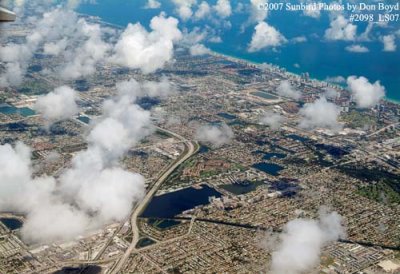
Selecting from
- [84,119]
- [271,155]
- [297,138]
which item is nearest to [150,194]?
[271,155]

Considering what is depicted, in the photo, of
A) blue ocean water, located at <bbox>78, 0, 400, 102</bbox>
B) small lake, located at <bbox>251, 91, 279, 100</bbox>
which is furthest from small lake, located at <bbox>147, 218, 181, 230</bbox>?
blue ocean water, located at <bbox>78, 0, 400, 102</bbox>

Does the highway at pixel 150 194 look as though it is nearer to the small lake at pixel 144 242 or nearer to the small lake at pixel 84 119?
the small lake at pixel 144 242

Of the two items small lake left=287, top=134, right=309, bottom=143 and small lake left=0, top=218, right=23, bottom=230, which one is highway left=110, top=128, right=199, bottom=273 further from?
small lake left=287, top=134, right=309, bottom=143

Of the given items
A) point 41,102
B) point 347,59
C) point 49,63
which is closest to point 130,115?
point 41,102

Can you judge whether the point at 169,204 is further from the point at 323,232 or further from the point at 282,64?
the point at 282,64

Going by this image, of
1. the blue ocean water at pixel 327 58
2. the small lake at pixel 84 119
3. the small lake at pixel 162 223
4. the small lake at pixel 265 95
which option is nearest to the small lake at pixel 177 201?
the small lake at pixel 162 223

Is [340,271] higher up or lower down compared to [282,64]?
higher up
